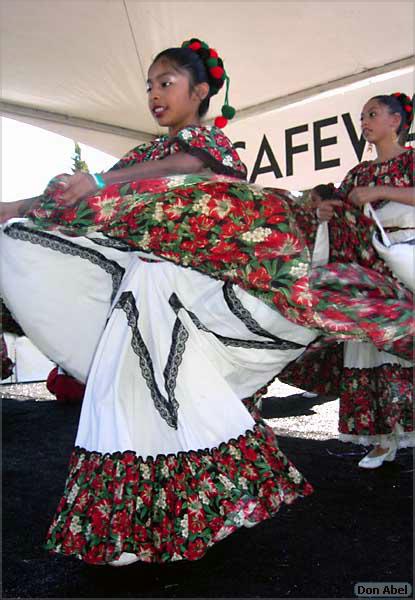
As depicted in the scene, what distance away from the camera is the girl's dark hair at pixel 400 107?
9.43 feet

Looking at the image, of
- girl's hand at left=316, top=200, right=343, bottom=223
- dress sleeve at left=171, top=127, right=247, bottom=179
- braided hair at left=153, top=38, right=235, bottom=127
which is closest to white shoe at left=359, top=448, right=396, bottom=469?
girl's hand at left=316, top=200, right=343, bottom=223

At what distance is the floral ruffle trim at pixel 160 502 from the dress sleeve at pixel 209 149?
78 centimetres

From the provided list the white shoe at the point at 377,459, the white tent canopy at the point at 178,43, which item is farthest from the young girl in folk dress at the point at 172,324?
the white tent canopy at the point at 178,43

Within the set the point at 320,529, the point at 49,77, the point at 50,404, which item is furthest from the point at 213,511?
the point at 49,77

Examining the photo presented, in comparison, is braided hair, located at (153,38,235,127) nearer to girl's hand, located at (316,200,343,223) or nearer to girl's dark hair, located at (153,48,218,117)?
girl's dark hair, located at (153,48,218,117)

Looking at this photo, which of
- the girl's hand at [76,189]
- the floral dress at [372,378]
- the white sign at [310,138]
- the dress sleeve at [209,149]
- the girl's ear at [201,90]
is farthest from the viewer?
the white sign at [310,138]

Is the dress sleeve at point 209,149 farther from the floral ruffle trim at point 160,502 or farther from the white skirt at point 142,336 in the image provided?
the floral ruffle trim at point 160,502

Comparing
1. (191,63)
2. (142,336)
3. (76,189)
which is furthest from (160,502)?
(191,63)

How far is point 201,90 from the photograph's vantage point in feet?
6.56

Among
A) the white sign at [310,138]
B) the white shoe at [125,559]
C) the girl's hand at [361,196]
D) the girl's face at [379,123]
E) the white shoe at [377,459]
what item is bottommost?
the white shoe at [377,459]

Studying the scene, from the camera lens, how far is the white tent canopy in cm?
427

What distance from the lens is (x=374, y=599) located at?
4.89ft

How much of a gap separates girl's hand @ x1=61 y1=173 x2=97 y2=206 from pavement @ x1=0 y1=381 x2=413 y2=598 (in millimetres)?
1014

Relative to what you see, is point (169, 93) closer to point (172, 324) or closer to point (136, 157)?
point (136, 157)
